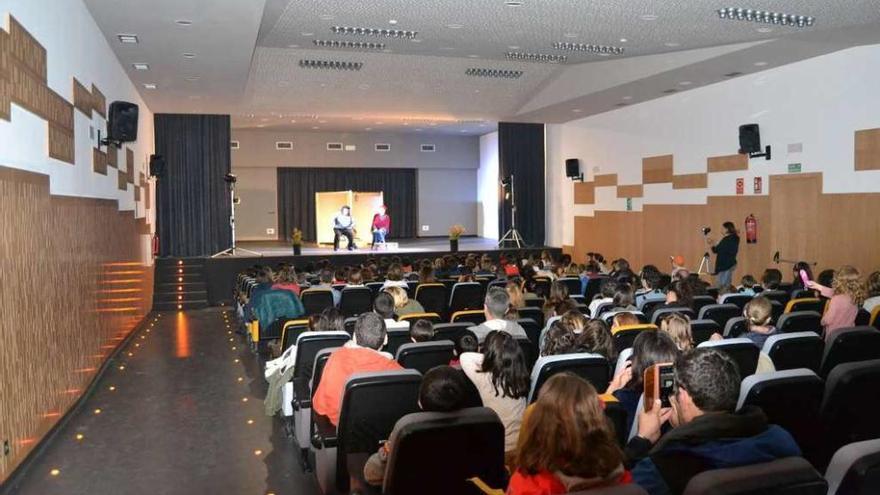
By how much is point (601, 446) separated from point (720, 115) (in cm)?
1194

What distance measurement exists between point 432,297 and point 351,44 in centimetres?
499

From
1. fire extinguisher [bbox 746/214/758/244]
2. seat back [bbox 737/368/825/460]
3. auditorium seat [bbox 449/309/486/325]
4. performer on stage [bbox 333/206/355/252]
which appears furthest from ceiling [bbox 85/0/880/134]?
seat back [bbox 737/368/825/460]

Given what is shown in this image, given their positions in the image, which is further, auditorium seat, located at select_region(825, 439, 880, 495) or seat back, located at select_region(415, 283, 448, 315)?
seat back, located at select_region(415, 283, 448, 315)

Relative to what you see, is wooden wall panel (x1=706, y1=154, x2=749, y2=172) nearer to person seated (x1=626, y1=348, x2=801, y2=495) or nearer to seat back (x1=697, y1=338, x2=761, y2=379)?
seat back (x1=697, y1=338, x2=761, y2=379)

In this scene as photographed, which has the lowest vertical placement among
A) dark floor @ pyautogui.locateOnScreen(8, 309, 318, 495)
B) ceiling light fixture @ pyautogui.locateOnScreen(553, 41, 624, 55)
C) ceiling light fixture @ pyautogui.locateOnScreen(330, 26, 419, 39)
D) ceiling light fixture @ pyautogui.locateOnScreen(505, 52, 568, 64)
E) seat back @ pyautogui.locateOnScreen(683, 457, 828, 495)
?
dark floor @ pyautogui.locateOnScreen(8, 309, 318, 495)

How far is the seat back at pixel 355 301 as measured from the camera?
8438 mm

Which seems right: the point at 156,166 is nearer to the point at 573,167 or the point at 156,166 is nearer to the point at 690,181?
the point at 573,167

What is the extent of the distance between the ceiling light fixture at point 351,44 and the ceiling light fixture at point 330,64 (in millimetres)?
1021

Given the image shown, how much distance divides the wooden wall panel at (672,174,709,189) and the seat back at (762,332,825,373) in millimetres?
9053

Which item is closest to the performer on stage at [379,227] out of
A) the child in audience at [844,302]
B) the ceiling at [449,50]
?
the ceiling at [449,50]

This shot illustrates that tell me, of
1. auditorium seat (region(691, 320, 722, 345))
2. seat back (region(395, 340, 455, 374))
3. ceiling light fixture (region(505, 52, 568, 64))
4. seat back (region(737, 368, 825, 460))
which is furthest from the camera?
ceiling light fixture (region(505, 52, 568, 64))

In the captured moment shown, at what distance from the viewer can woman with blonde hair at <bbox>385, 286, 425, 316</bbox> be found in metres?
6.82

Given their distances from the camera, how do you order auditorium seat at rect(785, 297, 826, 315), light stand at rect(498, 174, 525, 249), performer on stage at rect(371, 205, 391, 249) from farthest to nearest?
1. performer on stage at rect(371, 205, 391, 249)
2. light stand at rect(498, 174, 525, 249)
3. auditorium seat at rect(785, 297, 826, 315)

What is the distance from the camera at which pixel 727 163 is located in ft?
41.5
